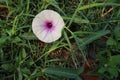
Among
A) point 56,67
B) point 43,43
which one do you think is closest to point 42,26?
point 43,43

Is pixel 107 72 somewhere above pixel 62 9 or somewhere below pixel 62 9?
below

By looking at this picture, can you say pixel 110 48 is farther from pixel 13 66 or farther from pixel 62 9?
pixel 13 66

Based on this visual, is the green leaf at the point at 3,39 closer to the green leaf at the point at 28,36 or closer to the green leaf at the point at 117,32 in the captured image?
the green leaf at the point at 28,36

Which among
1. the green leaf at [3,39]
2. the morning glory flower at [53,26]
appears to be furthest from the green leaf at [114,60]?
the green leaf at [3,39]

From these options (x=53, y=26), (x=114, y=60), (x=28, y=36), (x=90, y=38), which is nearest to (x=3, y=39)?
(x=28, y=36)

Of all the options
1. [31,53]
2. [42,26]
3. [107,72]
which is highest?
[42,26]

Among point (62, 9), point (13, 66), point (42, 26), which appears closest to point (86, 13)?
point (62, 9)

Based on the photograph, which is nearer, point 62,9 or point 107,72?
point 107,72

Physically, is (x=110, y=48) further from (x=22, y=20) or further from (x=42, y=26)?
(x=22, y=20)
